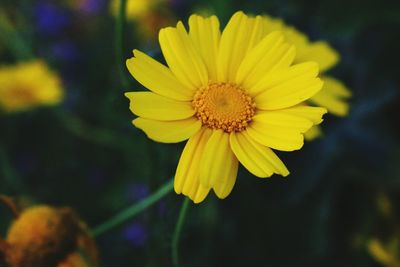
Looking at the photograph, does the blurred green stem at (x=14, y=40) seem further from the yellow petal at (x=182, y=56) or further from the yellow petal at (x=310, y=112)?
the yellow petal at (x=310, y=112)

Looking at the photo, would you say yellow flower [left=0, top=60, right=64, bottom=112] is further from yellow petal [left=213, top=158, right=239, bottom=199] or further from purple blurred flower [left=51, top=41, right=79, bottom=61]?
yellow petal [left=213, top=158, right=239, bottom=199]

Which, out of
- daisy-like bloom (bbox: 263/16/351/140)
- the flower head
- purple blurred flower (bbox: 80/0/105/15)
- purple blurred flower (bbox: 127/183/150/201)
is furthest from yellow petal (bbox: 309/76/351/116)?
purple blurred flower (bbox: 80/0/105/15)

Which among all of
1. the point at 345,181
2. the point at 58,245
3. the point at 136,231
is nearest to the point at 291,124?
the point at 58,245

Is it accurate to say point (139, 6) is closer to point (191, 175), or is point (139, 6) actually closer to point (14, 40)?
point (14, 40)

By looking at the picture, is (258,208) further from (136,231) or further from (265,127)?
(265,127)

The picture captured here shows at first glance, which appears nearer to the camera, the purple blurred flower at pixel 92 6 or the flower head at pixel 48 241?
the flower head at pixel 48 241

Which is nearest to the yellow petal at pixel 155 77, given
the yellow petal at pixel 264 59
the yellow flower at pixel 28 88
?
the yellow petal at pixel 264 59

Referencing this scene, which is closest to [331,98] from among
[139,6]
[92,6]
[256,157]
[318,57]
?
[318,57]
